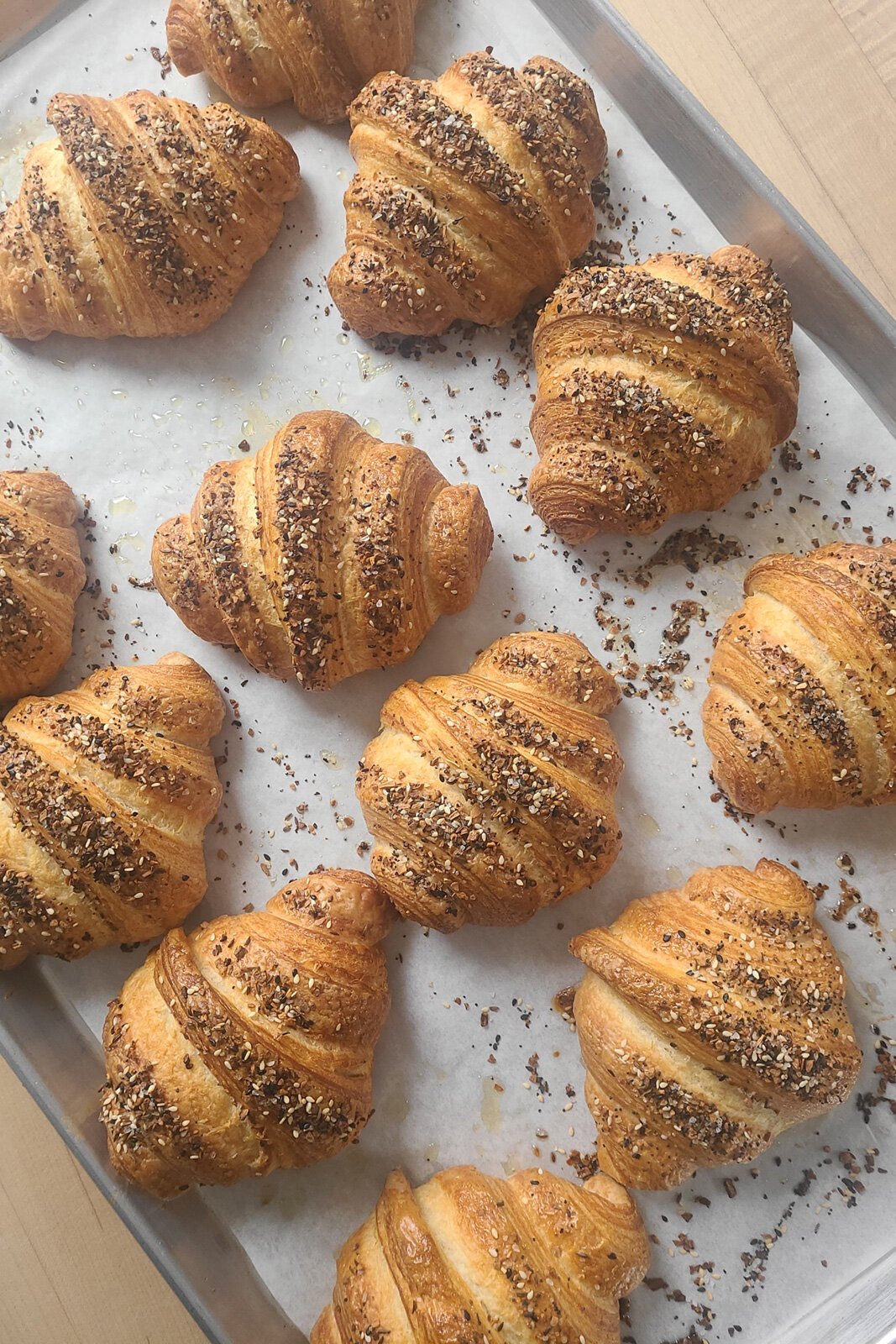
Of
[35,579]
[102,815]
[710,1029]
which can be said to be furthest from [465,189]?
[710,1029]

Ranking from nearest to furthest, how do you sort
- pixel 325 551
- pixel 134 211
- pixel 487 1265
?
pixel 487 1265, pixel 325 551, pixel 134 211

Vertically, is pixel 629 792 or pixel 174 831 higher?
pixel 174 831

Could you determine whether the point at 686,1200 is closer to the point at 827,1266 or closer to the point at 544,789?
the point at 827,1266

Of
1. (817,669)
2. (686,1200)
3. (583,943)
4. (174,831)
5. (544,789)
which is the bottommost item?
(686,1200)

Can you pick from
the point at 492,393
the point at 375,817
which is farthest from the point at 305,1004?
the point at 492,393

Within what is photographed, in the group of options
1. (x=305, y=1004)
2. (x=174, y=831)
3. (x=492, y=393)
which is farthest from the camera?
(x=492, y=393)

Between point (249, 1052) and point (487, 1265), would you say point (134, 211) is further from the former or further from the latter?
point (487, 1265)

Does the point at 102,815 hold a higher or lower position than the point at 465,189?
lower

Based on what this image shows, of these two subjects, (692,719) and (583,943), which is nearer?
(583,943)
